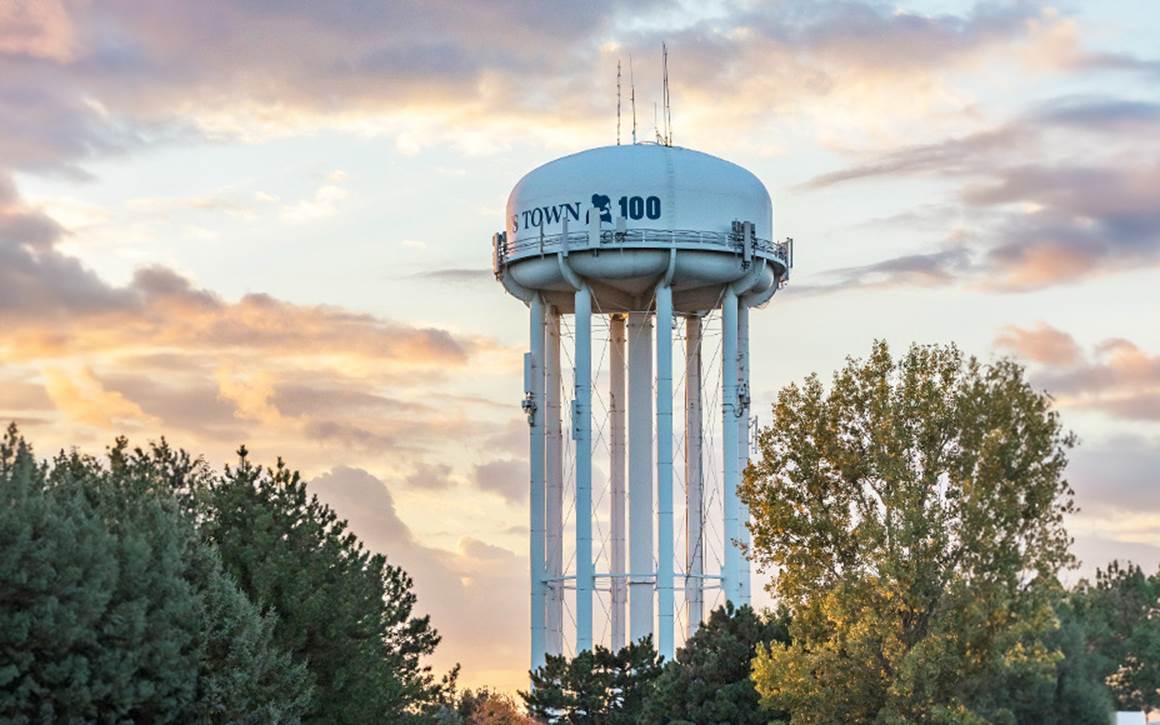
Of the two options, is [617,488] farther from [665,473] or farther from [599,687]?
[599,687]

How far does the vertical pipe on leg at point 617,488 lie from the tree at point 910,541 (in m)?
25.1

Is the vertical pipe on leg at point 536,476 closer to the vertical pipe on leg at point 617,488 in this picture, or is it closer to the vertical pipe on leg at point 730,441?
the vertical pipe on leg at point 617,488

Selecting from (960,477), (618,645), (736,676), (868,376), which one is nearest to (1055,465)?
(960,477)

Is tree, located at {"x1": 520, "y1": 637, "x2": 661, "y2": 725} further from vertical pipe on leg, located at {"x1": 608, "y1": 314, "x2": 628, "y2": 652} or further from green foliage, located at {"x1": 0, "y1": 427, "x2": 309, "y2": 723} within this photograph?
green foliage, located at {"x1": 0, "y1": 427, "x2": 309, "y2": 723}

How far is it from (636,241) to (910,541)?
26122 millimetres

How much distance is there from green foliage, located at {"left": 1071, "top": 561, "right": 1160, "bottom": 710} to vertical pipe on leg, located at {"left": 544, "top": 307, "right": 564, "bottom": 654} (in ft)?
67.3

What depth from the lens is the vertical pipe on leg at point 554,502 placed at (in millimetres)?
75000

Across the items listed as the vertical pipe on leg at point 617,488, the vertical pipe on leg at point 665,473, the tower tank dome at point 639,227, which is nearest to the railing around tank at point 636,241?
the tower tank dome at point 639,227

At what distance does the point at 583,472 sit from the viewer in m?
72.9

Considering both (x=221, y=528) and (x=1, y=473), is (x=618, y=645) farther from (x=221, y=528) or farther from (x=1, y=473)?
(x=1, y=473)

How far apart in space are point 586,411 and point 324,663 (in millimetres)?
21576

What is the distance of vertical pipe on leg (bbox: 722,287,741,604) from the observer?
240 feet

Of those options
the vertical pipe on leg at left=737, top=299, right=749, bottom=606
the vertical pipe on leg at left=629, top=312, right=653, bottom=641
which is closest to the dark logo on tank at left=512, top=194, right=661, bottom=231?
the vertical pipe on leg at left=629, top=312, right=653, bottom=641

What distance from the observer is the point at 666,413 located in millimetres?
72312
